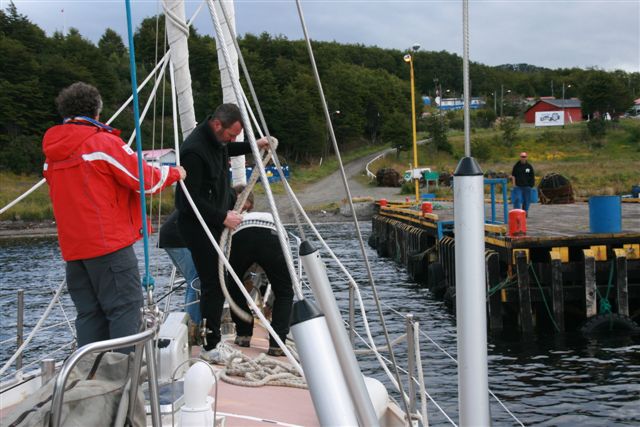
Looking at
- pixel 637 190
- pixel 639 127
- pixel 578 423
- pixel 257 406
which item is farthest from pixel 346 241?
pixel 639 127

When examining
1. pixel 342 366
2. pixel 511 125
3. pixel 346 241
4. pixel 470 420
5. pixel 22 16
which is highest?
pixel 22 16

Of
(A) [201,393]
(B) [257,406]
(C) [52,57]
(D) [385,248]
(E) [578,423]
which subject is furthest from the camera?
(C) [52,57]

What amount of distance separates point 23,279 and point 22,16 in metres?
73.2

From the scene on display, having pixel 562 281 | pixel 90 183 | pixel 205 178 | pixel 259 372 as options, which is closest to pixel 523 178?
pixel 562 281

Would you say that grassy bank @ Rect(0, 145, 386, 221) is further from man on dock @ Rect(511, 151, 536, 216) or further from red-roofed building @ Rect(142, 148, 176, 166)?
man on dock @ Rect(511, 151, 536, 216)

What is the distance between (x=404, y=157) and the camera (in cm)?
8425

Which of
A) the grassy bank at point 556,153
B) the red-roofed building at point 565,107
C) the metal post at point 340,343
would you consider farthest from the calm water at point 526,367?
the red-roofed building at point 565,107

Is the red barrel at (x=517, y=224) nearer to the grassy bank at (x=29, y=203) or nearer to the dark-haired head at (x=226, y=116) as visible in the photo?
the dark-haired head at (x=226, y=116)

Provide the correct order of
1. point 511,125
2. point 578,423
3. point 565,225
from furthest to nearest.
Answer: point 511,125 < point 565,225 < point 578,423

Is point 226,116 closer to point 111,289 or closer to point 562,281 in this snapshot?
point 111,289

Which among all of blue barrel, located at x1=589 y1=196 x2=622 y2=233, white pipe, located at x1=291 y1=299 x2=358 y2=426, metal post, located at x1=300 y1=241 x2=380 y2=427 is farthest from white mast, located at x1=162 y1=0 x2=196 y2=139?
blue barrel, located at x1=589 y1=196 x2=622 y2=233

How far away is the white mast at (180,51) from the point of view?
19.8ft

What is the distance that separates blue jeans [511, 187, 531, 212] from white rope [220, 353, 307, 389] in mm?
15683

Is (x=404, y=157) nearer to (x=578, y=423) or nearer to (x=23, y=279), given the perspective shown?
(x=23, y=279)
